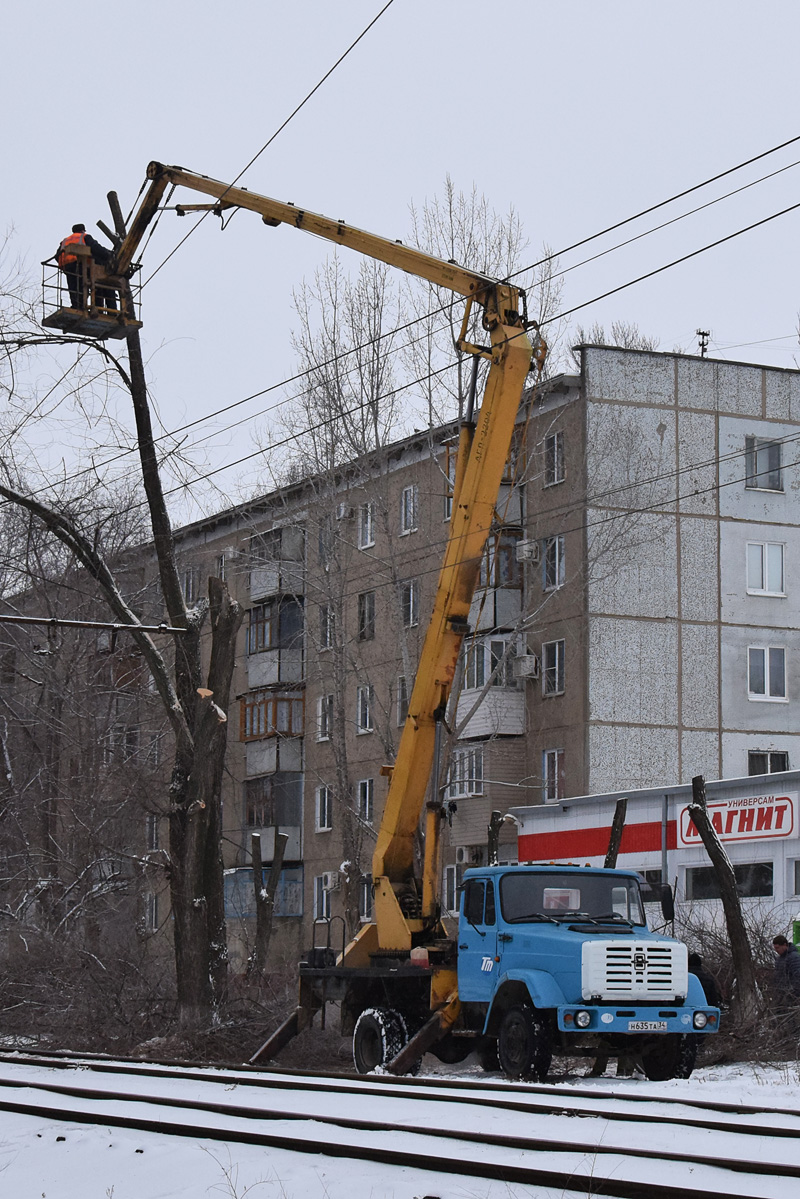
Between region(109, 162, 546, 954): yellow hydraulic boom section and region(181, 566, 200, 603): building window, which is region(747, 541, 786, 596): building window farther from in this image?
region(109, 162, 546, 954): yellow hydraulic boom section

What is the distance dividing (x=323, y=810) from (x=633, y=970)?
36390 mm

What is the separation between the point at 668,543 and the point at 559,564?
2933 millimetres

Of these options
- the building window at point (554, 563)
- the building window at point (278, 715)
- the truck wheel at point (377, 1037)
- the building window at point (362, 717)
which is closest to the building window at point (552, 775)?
the building window at point (554, 563)

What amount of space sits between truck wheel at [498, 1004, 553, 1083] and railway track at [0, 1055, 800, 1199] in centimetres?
83

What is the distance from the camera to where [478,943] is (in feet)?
56.5

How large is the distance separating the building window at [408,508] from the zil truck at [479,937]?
26.1 metres

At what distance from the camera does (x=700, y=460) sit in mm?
43281

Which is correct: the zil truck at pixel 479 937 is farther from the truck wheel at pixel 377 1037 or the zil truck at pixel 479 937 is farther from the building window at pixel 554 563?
the building window at pixel 554 563

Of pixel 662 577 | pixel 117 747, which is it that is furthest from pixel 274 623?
pixel 117 747

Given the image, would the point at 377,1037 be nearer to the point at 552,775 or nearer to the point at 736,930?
the point at 736,930

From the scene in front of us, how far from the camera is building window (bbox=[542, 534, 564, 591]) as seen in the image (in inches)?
1669

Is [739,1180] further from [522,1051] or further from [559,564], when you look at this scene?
[559,564]

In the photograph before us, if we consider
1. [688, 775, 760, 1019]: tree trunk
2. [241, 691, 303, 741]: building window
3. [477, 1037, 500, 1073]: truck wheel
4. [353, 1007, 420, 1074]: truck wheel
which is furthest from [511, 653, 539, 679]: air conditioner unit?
[477, 1037, 500, 1073]: truck wheel

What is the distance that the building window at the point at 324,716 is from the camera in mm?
44237
